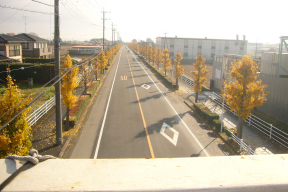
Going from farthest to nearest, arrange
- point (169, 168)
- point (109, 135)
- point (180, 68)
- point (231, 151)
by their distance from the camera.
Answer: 1. point (180, 68)
2. point (109, 135)
3. point (231, 151)
4. point (169, 168)

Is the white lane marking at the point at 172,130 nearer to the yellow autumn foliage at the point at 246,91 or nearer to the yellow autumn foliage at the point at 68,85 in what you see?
the yellow autumn foliage at the point at 246,91

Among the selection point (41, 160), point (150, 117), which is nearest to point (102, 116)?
point (150, 117)

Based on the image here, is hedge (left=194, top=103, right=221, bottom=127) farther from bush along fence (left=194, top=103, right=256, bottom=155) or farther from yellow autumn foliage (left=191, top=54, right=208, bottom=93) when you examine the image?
yellow autumn foliage (left=191, top=54, right=208, bottom=93)

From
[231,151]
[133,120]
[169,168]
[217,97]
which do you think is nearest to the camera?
[169,168]

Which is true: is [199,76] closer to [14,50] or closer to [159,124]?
[159,124]

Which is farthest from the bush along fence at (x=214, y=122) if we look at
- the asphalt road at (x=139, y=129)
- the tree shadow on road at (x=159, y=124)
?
the tree shadow on road at (x=159, y=124)

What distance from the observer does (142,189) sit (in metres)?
1.56

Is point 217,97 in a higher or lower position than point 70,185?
lower

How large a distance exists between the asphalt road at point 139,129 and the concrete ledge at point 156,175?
1124cm

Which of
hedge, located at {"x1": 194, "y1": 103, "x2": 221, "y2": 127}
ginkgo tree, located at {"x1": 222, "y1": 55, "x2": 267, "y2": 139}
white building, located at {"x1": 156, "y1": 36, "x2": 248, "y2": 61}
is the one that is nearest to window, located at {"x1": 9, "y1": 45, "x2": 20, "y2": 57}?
hedge, located at {"x1": 194, "y1": 103, "x2": 221, "y2": 127}

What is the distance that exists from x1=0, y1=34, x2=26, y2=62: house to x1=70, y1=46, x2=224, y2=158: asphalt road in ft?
49.5

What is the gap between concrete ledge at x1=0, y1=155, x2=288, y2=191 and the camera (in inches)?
62.7

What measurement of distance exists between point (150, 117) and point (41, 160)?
708 inches

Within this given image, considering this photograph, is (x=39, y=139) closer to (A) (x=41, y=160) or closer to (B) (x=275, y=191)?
(A) (x=41, y=160)
